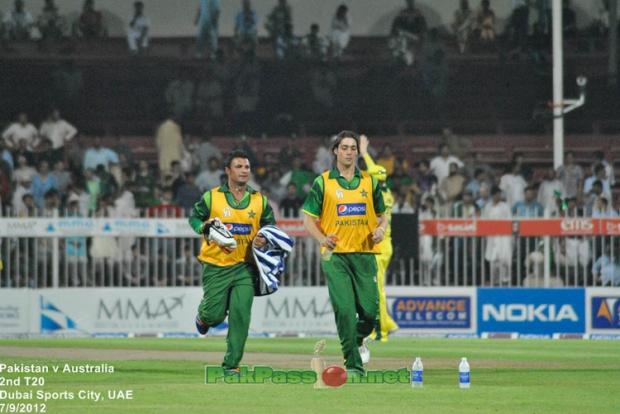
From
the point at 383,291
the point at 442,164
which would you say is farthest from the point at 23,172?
the point at 383,291

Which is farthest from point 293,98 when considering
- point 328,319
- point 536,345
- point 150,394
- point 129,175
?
point 150,394

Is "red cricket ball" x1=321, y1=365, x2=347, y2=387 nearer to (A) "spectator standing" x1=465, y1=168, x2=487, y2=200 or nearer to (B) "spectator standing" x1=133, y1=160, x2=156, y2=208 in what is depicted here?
(B) "spectator standing" x1=133, y1=160, x2=156, y2=208

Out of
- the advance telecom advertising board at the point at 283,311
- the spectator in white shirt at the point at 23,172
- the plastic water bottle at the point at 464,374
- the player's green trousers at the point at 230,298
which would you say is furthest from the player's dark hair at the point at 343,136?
the spectator in white shirt at the point at 23,172

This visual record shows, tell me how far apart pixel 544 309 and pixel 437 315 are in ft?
6.08

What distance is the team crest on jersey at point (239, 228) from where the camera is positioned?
626 inches

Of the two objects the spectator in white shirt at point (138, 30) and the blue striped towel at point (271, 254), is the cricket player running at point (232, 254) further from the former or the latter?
the spectator in white shirt at point (138, 30)

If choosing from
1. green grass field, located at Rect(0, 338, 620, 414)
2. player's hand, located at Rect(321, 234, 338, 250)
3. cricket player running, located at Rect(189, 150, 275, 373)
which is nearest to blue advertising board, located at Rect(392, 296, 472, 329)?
green grass field, located at Rect(0, 338, 620, 414)

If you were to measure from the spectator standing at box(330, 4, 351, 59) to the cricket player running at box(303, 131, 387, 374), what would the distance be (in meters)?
20.6

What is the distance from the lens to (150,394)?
14414 mm

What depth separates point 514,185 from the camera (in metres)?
30.6

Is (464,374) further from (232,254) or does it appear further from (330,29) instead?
(330,29)

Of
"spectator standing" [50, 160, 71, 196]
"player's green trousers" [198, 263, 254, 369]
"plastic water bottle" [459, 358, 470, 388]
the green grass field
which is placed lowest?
the green grass field

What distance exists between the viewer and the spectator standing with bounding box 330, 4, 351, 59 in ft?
119

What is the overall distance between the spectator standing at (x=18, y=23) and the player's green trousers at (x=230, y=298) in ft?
70.8
